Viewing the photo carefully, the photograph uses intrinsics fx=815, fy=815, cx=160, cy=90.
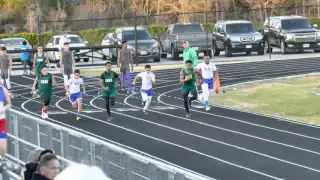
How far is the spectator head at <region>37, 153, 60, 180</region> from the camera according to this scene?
6359 mm

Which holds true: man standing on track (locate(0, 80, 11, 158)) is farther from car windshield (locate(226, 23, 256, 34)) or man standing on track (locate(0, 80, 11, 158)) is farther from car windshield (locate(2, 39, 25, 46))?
car windshield (locate(226, 23, 256, 34))

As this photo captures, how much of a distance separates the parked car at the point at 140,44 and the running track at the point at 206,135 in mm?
11115

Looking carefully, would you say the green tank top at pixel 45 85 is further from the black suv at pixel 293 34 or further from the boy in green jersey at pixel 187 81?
the black suv at pixel 293 34

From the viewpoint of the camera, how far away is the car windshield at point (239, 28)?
42.0m

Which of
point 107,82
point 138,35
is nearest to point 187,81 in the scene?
point 107,82

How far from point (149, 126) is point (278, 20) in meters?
24.2

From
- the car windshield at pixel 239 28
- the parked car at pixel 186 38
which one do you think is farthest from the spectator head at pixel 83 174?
the car windshield at pixel 239 28

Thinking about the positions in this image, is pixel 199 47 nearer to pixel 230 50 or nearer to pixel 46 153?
pixel 230 50

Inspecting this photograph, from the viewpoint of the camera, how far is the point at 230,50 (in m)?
41.4

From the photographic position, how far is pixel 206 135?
716 inches

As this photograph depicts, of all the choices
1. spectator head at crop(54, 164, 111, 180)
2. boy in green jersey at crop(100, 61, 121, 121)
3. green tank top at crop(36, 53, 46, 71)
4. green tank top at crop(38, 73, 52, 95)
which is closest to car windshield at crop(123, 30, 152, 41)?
green tank top at crop(36, 53, 46, 71)

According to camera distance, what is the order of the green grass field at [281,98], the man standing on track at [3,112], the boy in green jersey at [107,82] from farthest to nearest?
the green grass field at [281,98], the boy in green jersey at [107,82], the man standing on track at [3,112]

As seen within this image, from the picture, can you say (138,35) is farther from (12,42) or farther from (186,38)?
(12,42)

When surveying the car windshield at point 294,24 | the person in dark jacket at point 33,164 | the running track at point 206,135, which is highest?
the car windshield at point 294,24
